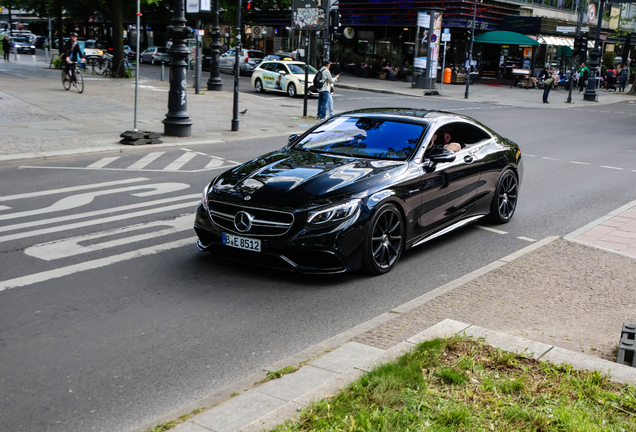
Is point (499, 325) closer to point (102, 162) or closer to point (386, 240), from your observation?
point (386, 240)

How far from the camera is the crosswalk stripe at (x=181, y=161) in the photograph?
12.2 metres

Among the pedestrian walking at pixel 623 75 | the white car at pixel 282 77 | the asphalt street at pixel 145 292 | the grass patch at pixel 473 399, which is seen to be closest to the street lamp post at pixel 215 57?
the white car at pixel 282 77

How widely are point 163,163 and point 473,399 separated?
391 inches

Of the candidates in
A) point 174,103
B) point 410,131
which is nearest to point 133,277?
point 410,131

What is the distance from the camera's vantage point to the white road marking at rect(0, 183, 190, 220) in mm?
8453

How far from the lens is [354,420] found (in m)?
3.35

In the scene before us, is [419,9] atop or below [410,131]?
atop

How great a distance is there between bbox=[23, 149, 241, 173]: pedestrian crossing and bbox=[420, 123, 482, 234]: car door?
563 centimetres

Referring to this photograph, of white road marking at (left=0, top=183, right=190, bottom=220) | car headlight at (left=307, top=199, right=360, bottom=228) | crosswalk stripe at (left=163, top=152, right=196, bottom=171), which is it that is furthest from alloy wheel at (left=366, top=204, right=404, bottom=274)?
crosswalk stripe at (left=163, top=152, right=196, bottom=171)

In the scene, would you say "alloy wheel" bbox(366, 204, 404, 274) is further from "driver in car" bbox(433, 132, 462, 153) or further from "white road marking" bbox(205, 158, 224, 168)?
"white road marking" bbox(205, 158, 224, 168)

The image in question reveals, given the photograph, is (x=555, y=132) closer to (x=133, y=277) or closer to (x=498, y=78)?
(x=133, y=277)

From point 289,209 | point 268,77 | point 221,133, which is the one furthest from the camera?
point 268,77

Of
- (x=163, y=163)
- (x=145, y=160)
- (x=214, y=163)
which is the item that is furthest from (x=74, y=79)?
(x=214, y=163)

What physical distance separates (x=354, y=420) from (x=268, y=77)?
28.9 metres
